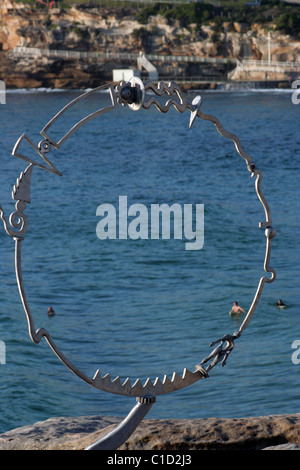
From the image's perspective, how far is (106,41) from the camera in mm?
145000

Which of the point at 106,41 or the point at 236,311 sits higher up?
the point at 106,41

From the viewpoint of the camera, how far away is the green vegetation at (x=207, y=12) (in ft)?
483

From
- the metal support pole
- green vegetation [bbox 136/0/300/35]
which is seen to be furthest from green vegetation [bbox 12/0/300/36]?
the metal support pole

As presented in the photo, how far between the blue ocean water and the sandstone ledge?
911 cm

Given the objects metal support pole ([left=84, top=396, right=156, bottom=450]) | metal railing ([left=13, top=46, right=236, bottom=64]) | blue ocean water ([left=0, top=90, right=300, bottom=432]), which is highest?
metal railing ([left=13, top=46, right=236, bottom=64])

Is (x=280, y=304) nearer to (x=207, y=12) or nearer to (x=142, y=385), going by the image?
(x=142, y=385)

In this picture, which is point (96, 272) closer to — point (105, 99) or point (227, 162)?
point (227, 162)

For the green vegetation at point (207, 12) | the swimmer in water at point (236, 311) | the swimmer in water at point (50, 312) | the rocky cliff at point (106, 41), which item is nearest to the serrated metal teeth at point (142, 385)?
the swimmer in water at point (236, 311)

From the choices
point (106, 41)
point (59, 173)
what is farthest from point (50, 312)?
point (106, 41)

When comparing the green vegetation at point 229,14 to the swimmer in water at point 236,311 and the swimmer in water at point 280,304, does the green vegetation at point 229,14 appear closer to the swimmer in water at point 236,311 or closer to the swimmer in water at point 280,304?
the swimmer in water at point 280,304

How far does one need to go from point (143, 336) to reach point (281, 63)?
122088 mm

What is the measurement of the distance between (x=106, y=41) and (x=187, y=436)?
142277mm

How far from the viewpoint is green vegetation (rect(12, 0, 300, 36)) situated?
147250mm

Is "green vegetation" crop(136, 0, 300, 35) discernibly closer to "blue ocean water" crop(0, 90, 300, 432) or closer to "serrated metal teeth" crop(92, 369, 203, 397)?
"blue ocean water" crop(0, 90, 300, 432)
